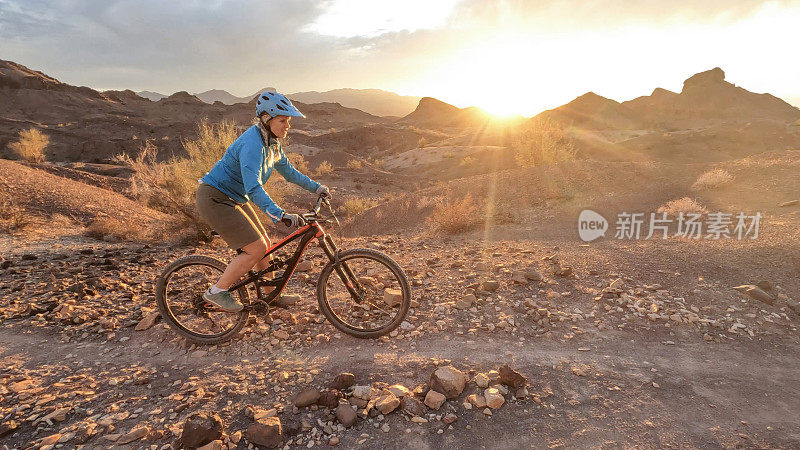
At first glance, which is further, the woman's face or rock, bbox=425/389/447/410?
the woman's face

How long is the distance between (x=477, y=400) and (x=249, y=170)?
2962 mm

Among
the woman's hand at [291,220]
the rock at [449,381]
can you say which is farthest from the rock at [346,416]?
the woman's hand at [291,220]

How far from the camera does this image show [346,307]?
490cm

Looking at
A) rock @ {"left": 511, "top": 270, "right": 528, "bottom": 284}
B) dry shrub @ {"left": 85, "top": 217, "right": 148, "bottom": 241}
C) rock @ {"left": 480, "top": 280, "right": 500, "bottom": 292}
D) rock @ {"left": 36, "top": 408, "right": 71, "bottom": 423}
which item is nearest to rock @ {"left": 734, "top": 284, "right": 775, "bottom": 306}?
rock @ {"left": 511, "top": 270, "right": 528, "bottom": 284}

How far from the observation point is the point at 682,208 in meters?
8.80

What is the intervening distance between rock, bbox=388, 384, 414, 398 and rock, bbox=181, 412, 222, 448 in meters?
1.42

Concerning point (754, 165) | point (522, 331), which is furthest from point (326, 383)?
point (754, 165)

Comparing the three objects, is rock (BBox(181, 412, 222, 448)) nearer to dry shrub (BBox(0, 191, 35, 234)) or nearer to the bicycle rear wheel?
the bicycle rear wheel

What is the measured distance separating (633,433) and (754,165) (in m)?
13.1

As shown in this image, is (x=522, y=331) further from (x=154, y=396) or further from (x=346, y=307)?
(x=154, y=396)

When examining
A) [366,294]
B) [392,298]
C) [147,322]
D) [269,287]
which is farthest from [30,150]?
[392,298]

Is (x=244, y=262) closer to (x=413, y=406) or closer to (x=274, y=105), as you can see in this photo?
(x=274, y=105)

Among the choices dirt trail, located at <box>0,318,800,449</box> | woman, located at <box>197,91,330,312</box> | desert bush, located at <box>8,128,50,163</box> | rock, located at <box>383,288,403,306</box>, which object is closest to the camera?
dirt trail, located at <box>0,318,800,449</box>

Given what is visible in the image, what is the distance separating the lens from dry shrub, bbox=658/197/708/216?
8.65 m
